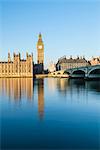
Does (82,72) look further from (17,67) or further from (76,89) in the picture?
(76,89)

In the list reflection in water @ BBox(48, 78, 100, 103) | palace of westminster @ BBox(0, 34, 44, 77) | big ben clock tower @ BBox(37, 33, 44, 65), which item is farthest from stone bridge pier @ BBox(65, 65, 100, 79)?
big ben clock tower @ BBox(37, 33, 44, 65)

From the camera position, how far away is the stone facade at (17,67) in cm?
6625

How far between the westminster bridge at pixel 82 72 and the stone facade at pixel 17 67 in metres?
6.96

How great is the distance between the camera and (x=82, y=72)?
59.1 metres

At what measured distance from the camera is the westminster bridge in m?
46.6

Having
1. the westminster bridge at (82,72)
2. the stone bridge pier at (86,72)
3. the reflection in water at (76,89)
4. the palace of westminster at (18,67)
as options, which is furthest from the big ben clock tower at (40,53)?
the reflection in water at (76,89)

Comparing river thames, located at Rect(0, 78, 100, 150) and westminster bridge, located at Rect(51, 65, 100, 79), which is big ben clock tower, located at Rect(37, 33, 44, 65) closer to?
westminster bridge, located at Rect(51, 65, 100, 79)

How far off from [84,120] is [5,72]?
193 feet

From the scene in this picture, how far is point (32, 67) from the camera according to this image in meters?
66.1

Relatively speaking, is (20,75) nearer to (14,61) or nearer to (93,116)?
(14,61)

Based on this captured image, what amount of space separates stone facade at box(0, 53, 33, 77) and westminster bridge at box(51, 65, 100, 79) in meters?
6.96

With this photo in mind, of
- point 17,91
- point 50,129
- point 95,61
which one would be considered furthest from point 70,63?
point 50,129

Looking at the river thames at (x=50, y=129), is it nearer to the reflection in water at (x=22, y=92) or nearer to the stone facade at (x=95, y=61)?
the reflection in water at (x=22, y=92)

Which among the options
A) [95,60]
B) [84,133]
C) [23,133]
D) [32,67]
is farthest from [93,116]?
[95,60]
